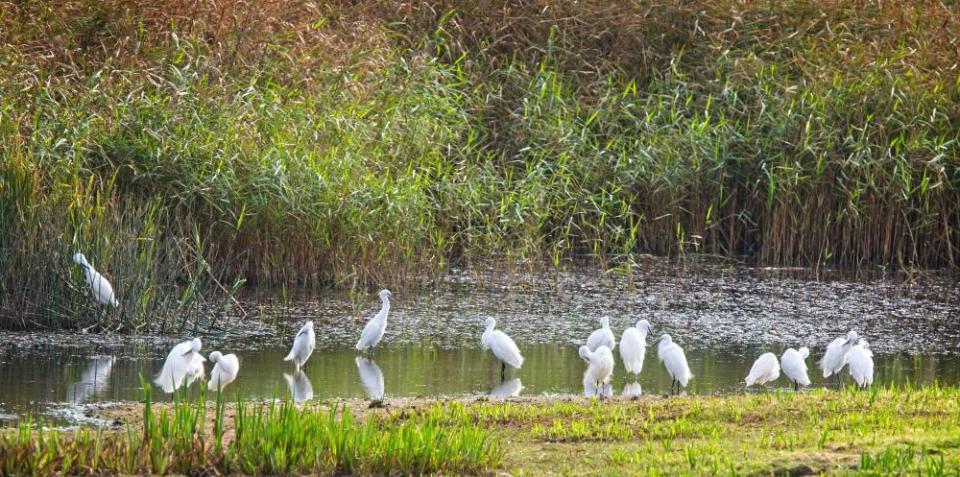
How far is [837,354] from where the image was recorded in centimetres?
1104

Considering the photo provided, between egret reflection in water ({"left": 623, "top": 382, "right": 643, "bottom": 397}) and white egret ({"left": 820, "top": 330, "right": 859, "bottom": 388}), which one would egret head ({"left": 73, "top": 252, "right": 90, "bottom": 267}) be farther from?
white egret ({"left": 820, "top": 330, "right": 859, "bottom": 388})

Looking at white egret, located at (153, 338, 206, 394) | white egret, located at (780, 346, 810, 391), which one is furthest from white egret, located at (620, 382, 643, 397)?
white egret, located at (153, 338, 206, 394)

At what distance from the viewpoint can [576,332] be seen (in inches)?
518

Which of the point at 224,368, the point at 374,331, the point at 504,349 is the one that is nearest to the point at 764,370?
the point at 504,349

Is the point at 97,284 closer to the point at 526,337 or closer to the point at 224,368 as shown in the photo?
the point at 224,368

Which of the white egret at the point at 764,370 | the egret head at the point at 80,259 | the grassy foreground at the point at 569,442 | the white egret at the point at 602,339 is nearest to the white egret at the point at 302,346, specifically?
the egret head at the point at 80,259

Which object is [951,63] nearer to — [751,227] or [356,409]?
[751,227]

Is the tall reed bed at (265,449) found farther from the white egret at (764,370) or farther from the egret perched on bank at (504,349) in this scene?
the egret perched on bank at (504,349)

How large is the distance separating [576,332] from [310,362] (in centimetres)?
272

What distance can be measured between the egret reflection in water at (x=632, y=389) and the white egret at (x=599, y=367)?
186mm

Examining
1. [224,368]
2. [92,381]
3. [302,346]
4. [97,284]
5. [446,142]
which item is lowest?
[92,381]

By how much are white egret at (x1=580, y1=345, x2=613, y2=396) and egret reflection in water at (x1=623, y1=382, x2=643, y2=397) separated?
0.19m

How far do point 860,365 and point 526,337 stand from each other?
3.29 m

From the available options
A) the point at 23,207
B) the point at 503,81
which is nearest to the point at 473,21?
the point at 503,81
